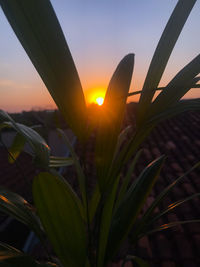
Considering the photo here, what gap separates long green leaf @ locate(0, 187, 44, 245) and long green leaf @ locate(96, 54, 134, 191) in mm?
189

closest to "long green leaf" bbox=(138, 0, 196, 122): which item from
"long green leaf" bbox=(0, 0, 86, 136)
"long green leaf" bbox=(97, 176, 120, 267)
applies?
"long green leaf" bbox=(0, 0, 86, 136)

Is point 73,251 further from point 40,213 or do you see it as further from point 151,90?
point 151,90

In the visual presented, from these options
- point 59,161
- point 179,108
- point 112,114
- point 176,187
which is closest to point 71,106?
point 112,114

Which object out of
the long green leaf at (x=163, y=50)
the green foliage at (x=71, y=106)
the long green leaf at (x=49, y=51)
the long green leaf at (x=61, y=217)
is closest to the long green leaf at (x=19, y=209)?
the green foliage at (x=71, y=106)

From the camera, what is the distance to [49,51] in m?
0.39

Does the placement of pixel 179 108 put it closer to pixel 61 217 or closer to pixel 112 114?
pixel 112 114

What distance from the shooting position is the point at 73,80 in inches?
16.3

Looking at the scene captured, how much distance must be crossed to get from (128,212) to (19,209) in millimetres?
249

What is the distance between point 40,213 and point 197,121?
124 inches

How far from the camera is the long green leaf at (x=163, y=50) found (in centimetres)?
42

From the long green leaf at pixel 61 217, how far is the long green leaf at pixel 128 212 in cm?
11

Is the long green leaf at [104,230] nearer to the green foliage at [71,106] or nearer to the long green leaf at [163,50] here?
the green foliage at [71,106]

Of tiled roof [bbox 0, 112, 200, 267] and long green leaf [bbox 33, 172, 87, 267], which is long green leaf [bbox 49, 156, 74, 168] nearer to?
tiled roof [bbox 0, 112, 200, 267]

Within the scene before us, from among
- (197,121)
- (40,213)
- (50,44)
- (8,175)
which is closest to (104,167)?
(40,213)
